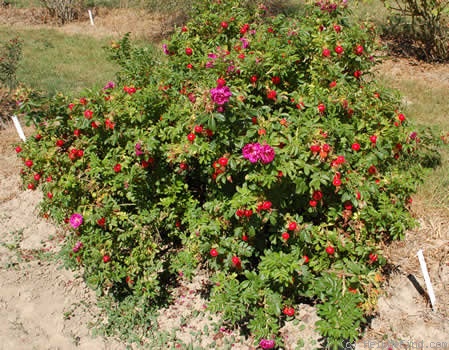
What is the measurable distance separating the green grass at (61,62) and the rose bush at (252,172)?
3.69 m

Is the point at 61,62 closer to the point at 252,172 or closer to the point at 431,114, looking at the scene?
the point at 431,114

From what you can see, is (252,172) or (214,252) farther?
(214,252)

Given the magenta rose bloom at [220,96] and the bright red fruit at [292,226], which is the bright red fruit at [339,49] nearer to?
the magenta rose bloom at [220,96]

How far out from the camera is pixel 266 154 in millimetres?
2125

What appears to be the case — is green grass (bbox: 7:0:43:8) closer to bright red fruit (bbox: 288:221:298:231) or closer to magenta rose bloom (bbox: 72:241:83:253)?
magenta rose bloom (bbox: 72:241:83:253)

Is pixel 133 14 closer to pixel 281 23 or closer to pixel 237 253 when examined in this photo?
pixel 281 23

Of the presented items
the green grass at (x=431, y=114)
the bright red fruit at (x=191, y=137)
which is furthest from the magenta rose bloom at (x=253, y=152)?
the green grass at (x=431, y=114)

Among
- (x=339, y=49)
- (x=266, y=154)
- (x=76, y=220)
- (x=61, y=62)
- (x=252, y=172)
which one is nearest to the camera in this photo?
(x=266, y=154)

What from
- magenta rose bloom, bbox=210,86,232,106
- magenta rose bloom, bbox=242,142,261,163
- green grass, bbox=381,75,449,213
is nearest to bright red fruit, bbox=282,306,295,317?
magenta rose bloom, bbox=242,142,261,163

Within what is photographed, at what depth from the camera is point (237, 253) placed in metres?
2.66

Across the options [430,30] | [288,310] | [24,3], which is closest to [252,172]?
[288,310]

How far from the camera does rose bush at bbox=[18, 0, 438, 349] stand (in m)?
2.37

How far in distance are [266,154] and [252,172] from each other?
10.1 inches

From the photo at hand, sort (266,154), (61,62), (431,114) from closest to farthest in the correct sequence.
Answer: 1. (266,154)
2. (431,114)
3. (61,62)
